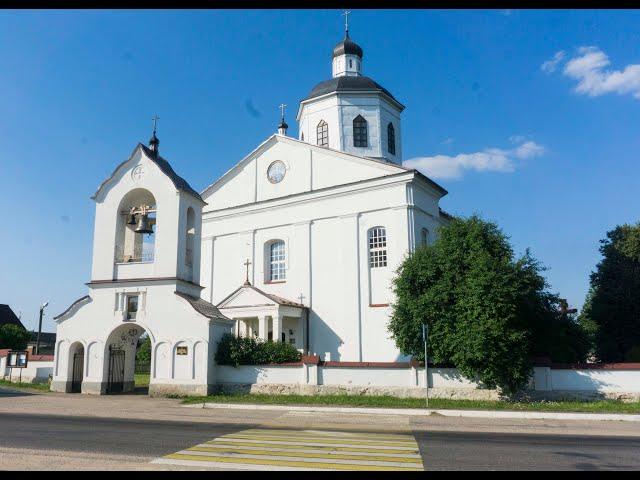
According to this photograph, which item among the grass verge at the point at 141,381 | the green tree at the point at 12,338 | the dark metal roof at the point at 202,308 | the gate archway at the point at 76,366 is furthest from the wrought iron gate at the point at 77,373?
the green tree at the point at 12,338

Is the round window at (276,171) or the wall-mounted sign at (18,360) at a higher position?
the round window at (276,171)

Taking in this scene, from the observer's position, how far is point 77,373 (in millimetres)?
23266

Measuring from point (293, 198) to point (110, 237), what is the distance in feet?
33.8

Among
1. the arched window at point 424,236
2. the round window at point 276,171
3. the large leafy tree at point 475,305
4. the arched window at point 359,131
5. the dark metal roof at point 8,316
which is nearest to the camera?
the large leafy tree at point 475,305

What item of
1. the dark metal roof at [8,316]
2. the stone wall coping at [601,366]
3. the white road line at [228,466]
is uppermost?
the dark metal roof at [8,316]

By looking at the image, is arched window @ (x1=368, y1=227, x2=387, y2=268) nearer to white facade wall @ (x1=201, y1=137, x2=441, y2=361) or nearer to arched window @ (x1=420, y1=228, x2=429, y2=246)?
white facade wall @ (x1=201, y1=137, x2=441, y2=361)

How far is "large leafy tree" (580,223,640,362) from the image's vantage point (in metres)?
34.3

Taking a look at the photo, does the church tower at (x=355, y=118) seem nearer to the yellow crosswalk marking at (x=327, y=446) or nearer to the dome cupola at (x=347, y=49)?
the dome cupola at (x=347, y=49)

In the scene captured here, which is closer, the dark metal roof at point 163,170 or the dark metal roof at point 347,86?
the dark metal roof at point 163,170

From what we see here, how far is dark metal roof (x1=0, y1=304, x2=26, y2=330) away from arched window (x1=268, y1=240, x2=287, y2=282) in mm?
42572

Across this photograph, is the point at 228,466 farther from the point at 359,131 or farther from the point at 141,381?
the point at 359,131

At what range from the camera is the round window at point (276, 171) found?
31.5m
